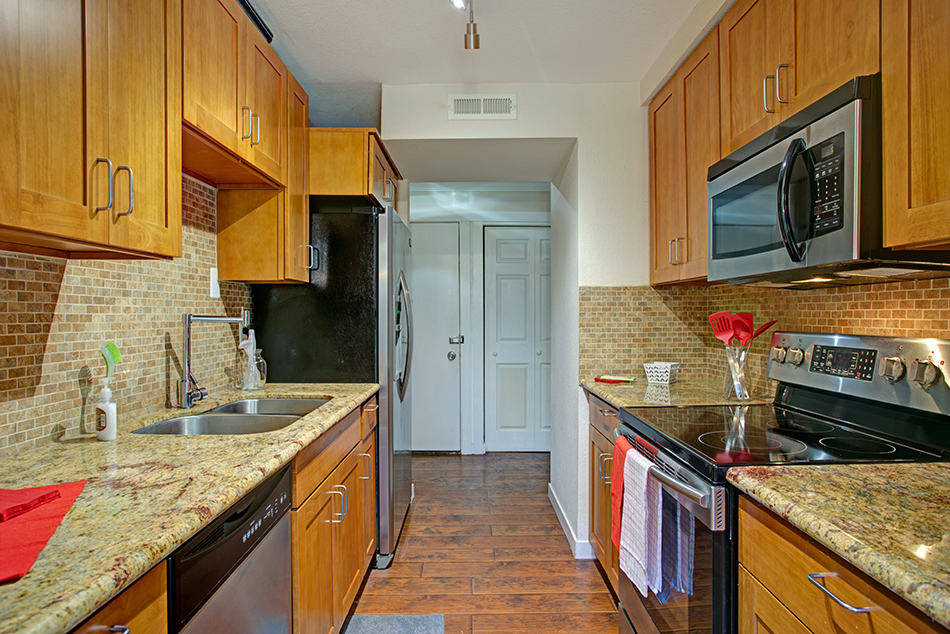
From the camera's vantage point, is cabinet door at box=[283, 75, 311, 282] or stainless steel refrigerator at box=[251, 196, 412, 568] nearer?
cabinet door at box=[283, 75, 311, 282]

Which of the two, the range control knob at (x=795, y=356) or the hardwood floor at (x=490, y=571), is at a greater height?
the range control knob at (x=795, y=356)

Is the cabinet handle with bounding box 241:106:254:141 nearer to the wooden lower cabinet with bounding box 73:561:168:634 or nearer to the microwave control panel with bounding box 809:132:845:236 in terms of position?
the wooden lower cabinet with bounding box 73:561:168:634

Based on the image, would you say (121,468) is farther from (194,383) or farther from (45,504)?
(194,383)

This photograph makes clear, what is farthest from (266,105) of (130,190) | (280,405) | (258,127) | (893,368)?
(893,368)

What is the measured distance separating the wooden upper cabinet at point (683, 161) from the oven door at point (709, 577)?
109cm

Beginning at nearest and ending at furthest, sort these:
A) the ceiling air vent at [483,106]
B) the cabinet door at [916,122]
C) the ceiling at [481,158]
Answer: the cabinet door at [916,122] < the ceiling air vent at [483,106] < the ceiling at [481,158]

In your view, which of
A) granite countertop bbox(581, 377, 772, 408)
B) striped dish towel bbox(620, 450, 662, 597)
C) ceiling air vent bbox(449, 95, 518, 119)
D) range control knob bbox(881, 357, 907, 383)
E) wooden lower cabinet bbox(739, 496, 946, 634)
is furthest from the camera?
ceiling air vent bbox(449, 95, 518, 119)

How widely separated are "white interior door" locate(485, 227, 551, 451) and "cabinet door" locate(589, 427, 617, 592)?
193cm

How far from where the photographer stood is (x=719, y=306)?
2521mm

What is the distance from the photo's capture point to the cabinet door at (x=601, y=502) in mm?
2096

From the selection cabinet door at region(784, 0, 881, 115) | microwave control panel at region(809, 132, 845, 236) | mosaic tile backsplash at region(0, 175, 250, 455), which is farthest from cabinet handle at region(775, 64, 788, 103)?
mosaic tile backsplash at region(0, 175, 250, 455)

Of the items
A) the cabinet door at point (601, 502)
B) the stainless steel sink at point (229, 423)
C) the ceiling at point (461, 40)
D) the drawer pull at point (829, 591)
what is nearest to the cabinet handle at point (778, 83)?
the ceiling at point (461, 40)

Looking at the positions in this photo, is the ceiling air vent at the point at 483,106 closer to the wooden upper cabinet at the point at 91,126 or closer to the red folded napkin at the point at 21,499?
the wooden upper cabinet at the point at 91,126

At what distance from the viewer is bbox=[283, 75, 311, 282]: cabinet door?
2.17 m
